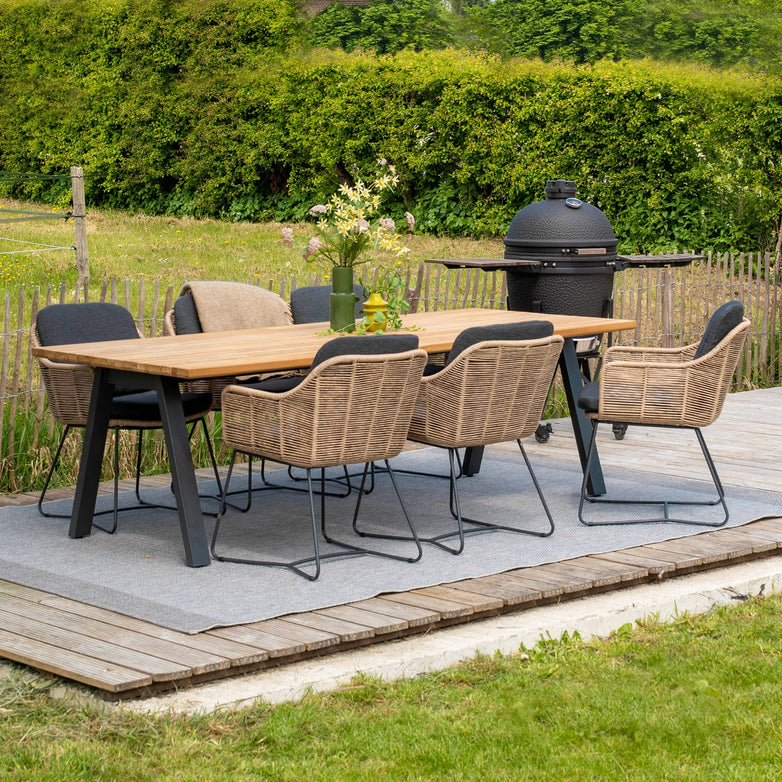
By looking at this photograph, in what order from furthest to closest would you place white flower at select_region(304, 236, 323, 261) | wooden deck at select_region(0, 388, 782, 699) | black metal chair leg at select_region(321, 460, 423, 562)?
white flower at select_region(304, 236, 323, 261) → black metal chair leg at select_region(321, 460, 423, 562) → wooden deck at select_region(0, 388, 782, 699)

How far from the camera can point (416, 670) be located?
3818 millimetres

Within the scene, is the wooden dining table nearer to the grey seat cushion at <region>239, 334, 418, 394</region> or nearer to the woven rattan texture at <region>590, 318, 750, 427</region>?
the grey seat cushion at <region>239, 334, 418, 394</region>

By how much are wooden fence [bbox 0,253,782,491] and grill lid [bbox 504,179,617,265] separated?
0.69m

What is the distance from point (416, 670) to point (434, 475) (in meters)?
2.20

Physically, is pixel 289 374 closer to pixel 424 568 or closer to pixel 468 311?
pixel 468 311

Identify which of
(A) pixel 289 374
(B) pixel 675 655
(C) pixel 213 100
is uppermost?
(C) pixel 213 100

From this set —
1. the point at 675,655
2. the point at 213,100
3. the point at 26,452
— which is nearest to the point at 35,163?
the point at 213,100

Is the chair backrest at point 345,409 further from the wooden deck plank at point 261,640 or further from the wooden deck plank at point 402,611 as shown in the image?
the wooden deck plank at point 261,640

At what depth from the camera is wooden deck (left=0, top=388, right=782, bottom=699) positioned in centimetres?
358

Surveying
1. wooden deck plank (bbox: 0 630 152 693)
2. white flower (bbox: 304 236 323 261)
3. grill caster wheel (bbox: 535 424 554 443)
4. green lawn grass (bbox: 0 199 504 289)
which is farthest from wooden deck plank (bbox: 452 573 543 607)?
green lawn grass (bbox: 0 199 504 289)

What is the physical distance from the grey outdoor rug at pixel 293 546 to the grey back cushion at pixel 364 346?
0.81 meters

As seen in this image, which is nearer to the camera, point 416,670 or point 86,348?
point 416,670

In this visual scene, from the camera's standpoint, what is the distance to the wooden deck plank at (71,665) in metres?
3.44

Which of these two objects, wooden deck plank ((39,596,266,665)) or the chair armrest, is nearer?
wooden deck plank ((39,596,266,665))
